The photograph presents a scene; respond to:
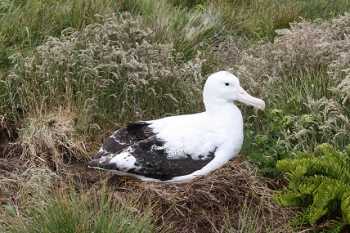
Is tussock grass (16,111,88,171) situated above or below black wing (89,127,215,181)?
below

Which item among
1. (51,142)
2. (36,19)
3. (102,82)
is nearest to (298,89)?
(102,82)

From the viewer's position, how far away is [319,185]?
13.8 ft

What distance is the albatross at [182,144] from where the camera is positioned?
180 inches

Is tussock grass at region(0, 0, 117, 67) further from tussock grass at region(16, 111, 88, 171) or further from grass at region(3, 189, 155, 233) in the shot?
grass at region(3, 189, 155, 233)

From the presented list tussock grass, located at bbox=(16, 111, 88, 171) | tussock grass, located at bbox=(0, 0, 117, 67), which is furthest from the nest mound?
tussock grass, located at bbox=(0, 0, 117, 67)

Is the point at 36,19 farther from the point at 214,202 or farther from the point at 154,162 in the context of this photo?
the point at 214,202

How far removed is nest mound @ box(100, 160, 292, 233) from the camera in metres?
4.26

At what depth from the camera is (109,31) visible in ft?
19.5

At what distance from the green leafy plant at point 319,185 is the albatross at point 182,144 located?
0.45 meters

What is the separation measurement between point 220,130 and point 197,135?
0.51ft

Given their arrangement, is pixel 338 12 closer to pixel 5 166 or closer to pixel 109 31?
pixel 109 31

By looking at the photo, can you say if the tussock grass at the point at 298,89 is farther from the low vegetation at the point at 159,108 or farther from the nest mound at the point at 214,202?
the nest mound at the point at 214,202

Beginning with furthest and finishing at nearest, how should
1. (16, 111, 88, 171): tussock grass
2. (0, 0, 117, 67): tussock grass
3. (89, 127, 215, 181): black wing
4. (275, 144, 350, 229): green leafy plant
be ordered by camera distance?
(0, 0, 117, 67): tussock grass
(16, 111, 88, 171): tussock grass
(89, 127, 215, 181): black wing
(275, 144, 350, 229): green leafy plant

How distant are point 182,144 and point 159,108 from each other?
3.24ft
